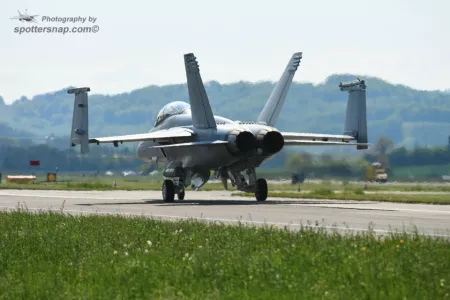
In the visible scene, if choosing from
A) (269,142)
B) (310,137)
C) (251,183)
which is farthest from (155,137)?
(310,137)

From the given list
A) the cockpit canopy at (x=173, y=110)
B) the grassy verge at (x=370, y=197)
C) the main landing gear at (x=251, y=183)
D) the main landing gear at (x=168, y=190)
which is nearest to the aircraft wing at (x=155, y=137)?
the main landing gear at (x=168, y=190)

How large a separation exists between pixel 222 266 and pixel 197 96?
20.3 metres

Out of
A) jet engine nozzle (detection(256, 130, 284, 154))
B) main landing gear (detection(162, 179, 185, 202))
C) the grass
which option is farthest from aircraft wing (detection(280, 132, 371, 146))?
the grass

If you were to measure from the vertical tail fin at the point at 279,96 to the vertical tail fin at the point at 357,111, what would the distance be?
6.92ft

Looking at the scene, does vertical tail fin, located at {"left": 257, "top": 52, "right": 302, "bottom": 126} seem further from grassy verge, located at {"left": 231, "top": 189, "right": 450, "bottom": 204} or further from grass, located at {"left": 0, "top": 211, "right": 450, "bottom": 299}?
grass, located at {"left": 0, "top": 211, "right": 450, "bottom": 299}

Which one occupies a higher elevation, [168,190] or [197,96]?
[197,96]

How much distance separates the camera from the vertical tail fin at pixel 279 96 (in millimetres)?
34500

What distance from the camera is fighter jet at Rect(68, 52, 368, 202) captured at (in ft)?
102

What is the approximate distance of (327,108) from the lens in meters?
150

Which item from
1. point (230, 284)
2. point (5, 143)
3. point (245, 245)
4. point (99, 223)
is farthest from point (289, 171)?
point (5, 143)

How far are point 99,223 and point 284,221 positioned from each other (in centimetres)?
448

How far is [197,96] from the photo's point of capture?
106ft

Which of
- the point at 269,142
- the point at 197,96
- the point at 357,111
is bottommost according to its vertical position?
the point at 269,142

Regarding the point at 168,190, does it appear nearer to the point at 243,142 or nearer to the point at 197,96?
the point at 197,96
